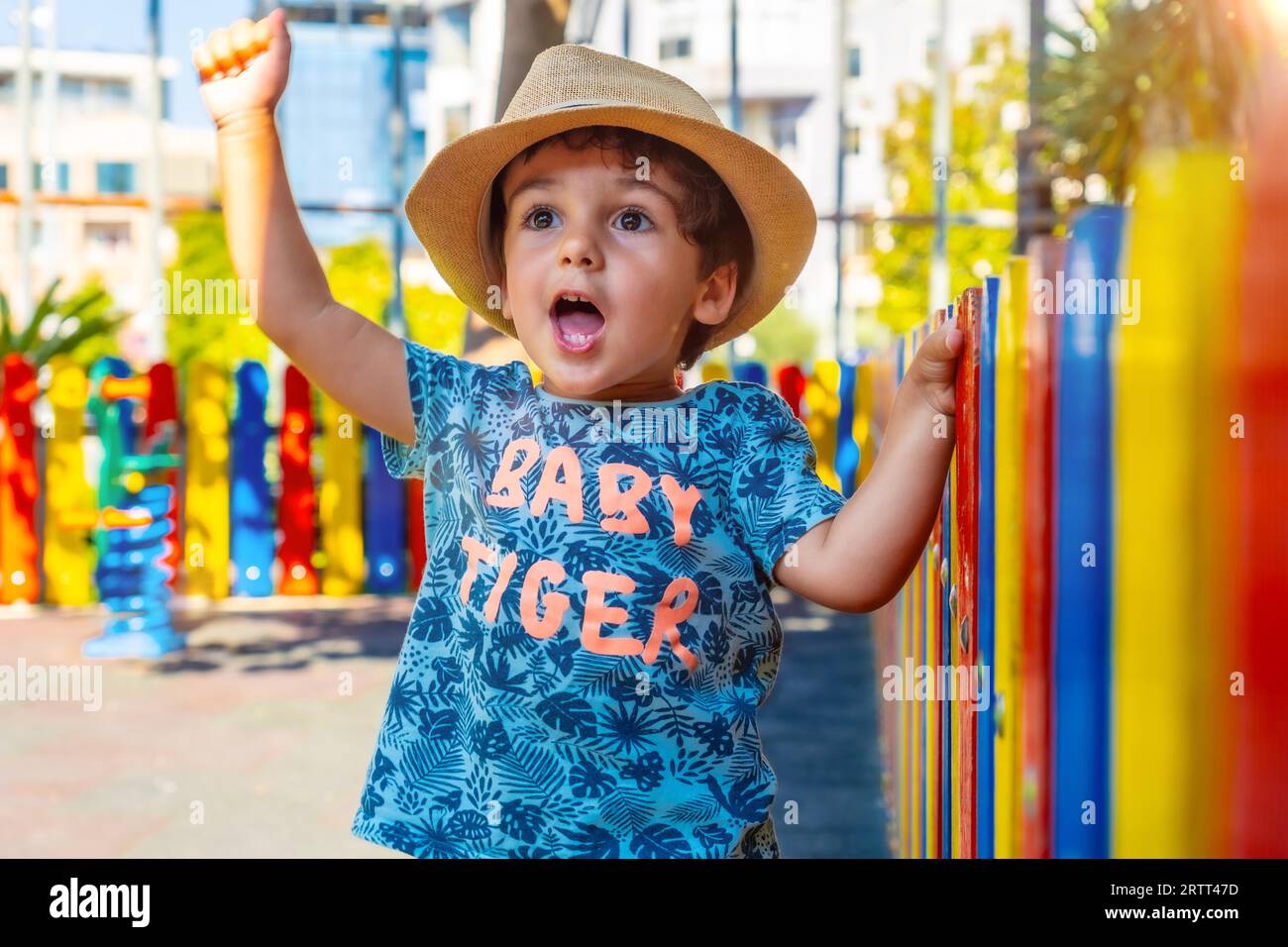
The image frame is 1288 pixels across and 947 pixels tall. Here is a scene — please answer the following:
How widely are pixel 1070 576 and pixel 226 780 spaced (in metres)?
2.98

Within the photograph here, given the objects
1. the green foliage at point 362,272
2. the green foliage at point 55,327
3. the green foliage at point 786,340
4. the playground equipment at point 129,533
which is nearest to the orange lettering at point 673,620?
the playground equipment at point 129,533

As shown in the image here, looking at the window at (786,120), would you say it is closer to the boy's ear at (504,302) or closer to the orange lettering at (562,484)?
the boy's ear at (504,302)

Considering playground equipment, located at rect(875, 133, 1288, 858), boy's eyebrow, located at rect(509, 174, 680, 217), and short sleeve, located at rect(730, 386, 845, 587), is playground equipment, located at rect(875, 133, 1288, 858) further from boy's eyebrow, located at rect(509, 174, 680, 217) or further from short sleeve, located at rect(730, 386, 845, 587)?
boy's eyebrow, located at rect(509, 174, 680, 217)

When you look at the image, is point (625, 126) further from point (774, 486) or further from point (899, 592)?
point (899, 592)

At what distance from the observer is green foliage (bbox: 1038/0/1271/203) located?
397 inches

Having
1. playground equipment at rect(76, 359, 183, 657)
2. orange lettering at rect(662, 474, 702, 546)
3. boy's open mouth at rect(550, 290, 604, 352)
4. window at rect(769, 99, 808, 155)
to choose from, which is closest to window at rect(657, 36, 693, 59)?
window at rect(769, 99, 808, 155)

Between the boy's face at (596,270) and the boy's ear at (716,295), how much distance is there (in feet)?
0.15

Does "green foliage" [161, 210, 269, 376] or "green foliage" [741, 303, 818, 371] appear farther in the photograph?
"green foliage" [741, 303, 818, 371]

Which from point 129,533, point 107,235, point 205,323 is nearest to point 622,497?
point 129,533

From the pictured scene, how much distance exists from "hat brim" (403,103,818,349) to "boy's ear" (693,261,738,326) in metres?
0.04

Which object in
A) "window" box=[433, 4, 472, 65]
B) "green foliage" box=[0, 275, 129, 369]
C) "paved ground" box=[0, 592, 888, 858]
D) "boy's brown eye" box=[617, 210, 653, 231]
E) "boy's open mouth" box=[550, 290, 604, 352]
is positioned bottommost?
"paved ground" box=[0, 592, 888, 858]

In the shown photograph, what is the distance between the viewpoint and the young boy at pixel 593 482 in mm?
1496

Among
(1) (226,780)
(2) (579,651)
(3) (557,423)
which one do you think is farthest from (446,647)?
(1) (226,780)

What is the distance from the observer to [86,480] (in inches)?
262
